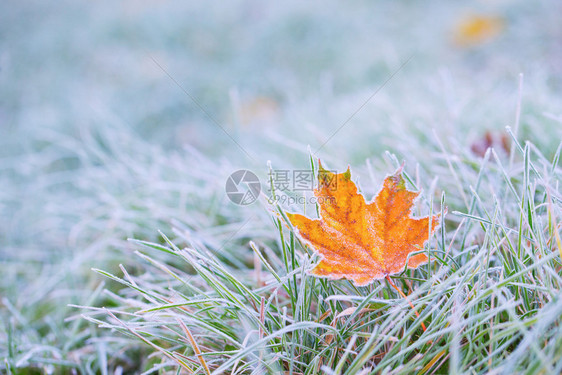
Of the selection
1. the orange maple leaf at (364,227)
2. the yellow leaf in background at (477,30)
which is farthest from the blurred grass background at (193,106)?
the orange maple leaf at (364,227)

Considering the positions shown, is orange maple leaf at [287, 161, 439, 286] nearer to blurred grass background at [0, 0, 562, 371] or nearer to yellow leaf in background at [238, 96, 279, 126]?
blurred grass background at [0, 0, 562, 371]

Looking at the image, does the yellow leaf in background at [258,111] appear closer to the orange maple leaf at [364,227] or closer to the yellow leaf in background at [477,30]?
the yellow leaf in background at [477,30]

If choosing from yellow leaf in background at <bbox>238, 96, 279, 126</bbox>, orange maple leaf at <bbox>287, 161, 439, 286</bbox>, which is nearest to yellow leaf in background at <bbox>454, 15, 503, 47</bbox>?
yellow leaf in background at <bbox>238, 96, 279, 126</bbox>

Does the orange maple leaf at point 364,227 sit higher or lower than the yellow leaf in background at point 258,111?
higher

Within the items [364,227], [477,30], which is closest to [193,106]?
[477,30]

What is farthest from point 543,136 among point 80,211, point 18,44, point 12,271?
point 18,44
